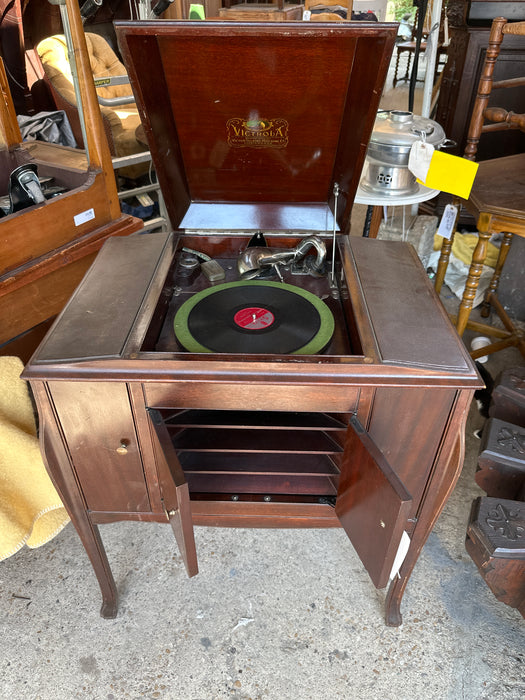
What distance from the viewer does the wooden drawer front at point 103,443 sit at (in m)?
0.95

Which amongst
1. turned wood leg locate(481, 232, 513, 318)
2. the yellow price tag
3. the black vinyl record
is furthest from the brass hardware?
turned wood leg locate(481, 232, 513, 318)

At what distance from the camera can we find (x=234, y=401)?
960 millimetres

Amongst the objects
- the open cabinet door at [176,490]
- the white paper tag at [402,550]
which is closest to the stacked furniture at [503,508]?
the white paper tag at [402,550]

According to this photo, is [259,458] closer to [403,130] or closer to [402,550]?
[402,550]

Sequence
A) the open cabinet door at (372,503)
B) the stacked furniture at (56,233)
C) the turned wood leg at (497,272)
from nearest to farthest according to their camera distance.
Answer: the open cabinet door at (372,503) → the stacked furniture at (56,233) → the turned wood leg at (497,272)

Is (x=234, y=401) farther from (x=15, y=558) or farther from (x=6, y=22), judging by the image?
(x=6, y=22)

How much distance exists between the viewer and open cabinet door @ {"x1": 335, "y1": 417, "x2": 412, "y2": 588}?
83 cm

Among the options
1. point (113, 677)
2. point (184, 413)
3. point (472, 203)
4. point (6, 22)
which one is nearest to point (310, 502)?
point (184, 413)

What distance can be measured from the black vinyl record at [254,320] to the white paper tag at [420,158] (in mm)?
647

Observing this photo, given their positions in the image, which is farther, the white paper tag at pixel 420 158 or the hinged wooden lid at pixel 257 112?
the white paper tag at pixel 420 158

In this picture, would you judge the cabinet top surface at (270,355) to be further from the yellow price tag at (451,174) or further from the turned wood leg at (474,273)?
the turned wood leg at (474,273)

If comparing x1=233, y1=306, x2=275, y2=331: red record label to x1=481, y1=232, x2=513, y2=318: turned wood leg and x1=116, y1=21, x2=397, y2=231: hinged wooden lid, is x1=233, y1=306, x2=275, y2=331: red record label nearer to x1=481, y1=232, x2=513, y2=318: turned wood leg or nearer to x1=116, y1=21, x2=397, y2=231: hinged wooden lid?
x1=116, y1=21, x2=397, y2=231: hinged wooden lid

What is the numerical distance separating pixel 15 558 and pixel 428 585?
1.23 meters

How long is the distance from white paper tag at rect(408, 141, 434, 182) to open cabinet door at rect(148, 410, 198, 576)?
3.81 ft
